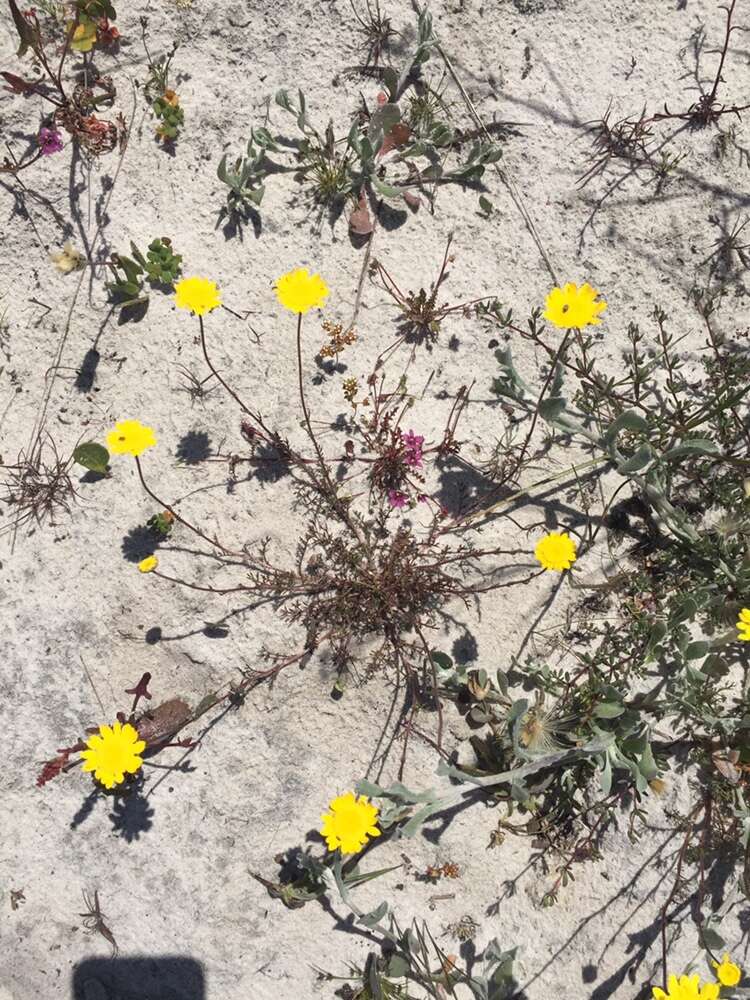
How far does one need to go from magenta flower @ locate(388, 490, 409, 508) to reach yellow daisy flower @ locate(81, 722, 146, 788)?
1575mm

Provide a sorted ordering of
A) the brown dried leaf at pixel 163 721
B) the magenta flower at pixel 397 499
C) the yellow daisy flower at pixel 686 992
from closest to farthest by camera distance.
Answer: the yellow daisy flower at pixel 686 992 → the brown dried leaf at pixel 163 721 → the magenta flower at pixel 397 499

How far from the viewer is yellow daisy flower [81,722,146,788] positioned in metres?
3.27

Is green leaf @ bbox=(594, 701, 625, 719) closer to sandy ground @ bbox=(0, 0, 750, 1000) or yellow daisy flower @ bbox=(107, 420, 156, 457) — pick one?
sandy ground @ bbox=(0, 0, 750, 1000)

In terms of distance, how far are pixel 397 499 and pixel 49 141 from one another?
255 centimetres

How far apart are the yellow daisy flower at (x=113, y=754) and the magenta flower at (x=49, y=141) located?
2887mm

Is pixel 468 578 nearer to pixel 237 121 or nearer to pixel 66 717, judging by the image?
pixel 66 717

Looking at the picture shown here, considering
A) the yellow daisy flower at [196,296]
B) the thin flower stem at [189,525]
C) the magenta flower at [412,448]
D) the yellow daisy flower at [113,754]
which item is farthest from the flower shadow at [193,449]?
the yellow daisy flower at [113,754]

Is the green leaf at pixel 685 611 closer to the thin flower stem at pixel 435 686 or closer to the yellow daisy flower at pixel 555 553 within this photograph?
the yellow daisy flower at pixel 555 553

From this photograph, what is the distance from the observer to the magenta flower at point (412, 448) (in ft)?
12.2

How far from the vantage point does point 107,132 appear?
3.91 m

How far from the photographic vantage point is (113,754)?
3.29 metres

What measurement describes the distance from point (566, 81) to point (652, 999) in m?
4.54

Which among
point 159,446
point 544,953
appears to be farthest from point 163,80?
point 544,953

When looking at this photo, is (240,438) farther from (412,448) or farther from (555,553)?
(555,553)
